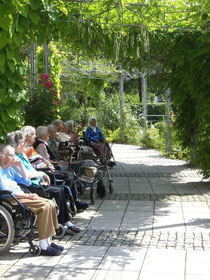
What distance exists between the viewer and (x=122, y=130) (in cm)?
2375

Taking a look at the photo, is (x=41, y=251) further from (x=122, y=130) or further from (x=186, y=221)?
(x=122, y=130)

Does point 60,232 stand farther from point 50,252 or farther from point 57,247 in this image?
point 50,252

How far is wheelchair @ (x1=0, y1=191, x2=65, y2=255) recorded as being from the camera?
15.5 ft

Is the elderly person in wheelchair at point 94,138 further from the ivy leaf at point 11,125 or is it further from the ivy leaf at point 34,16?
the ivy leaf at point 34,16

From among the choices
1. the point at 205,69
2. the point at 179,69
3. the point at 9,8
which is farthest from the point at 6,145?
the point at 179,69

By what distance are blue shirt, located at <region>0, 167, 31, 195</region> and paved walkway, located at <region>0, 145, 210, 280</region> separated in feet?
2.21

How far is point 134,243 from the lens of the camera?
539 centimetres

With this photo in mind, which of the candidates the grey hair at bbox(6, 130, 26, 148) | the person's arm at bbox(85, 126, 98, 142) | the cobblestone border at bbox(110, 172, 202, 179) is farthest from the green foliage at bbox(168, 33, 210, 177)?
the grey hair at bbox(6, 130, 26, 148)

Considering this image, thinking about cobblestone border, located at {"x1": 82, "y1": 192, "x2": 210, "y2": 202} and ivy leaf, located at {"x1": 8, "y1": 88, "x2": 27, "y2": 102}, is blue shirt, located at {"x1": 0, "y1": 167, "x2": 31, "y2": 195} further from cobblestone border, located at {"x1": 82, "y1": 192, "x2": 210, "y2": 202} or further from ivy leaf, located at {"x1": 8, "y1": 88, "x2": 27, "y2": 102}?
cobblestone border, located at {"x1": 82, "y1": 192, "x2": 210, "y2": 202}

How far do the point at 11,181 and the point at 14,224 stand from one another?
1.72 feet

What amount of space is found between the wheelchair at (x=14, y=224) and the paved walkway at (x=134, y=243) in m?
0.16

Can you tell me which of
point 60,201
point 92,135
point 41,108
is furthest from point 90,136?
point 60,201

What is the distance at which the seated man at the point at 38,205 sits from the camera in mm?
4910

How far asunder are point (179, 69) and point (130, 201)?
3894mm
